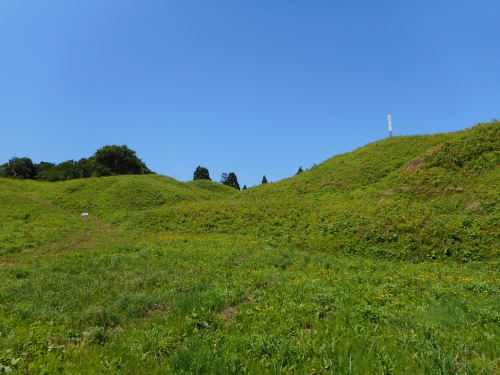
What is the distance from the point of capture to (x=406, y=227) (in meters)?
16.3

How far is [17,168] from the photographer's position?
91812mm

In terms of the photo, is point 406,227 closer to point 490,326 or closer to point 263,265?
point 263,265

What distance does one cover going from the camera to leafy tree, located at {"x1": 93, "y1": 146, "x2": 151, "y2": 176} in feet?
249

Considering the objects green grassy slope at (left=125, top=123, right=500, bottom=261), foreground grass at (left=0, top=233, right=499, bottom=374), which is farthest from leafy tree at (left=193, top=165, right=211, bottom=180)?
foreground grass at (left=0, top=233, right=499, bottom=374)

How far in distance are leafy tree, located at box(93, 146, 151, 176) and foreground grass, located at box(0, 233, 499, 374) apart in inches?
2778

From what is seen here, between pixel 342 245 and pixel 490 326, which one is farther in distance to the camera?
pixel 342 245

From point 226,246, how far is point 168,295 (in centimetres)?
820

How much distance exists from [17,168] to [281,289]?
11245 centimetres

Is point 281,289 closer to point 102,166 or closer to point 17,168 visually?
point 102,166

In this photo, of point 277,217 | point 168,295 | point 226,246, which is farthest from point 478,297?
point 277,217

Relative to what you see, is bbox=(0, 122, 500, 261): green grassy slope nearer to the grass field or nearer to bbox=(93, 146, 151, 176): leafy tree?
the grass field

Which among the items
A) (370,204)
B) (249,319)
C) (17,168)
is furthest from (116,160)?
(249,319)

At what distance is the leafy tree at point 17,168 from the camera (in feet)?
297

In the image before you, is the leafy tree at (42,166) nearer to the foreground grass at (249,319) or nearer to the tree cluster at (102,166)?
the tree cluster at (102,166)
